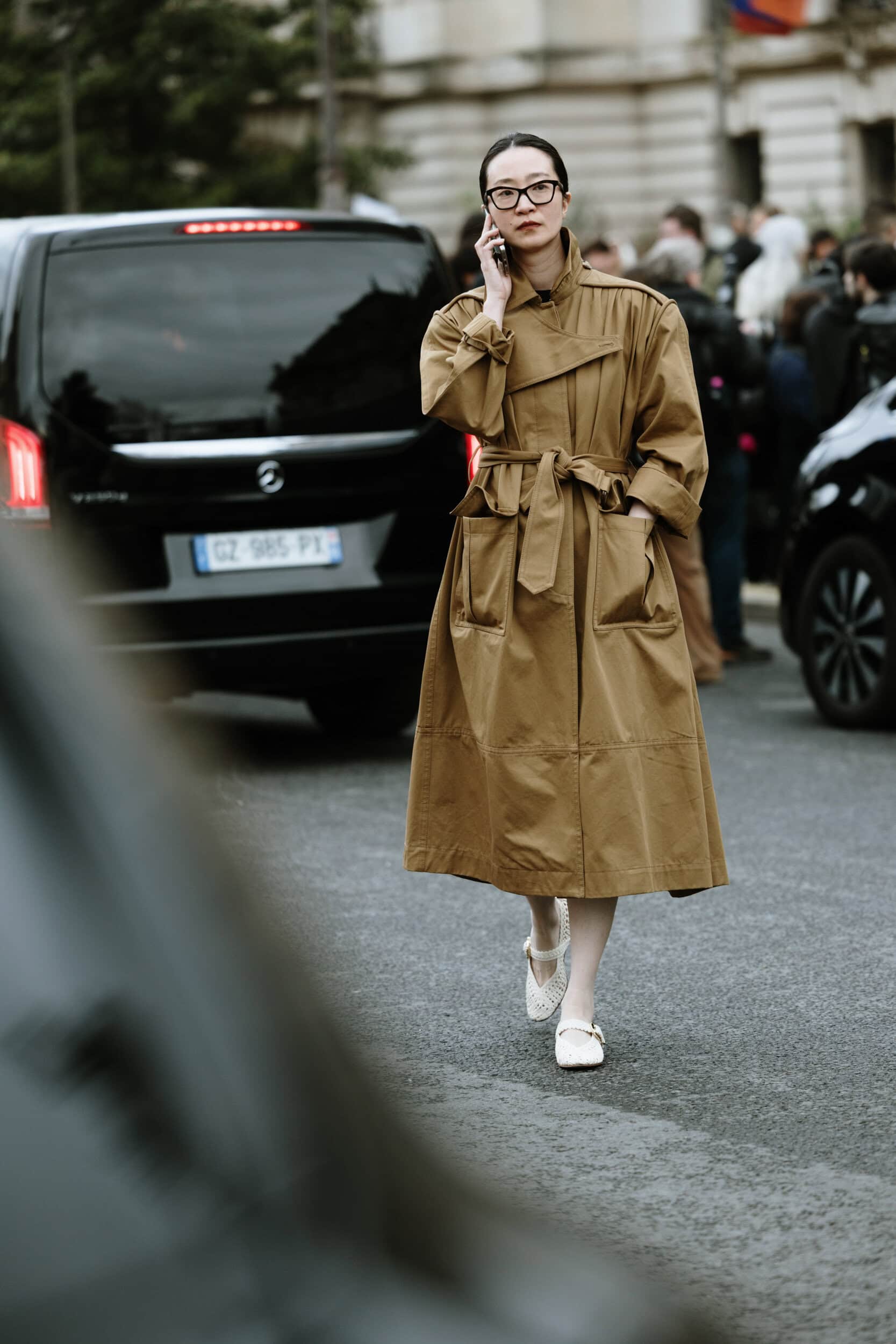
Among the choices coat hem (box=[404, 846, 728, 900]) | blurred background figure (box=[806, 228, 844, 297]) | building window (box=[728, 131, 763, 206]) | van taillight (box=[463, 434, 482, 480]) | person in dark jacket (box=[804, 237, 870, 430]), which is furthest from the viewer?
building window (box=[728, 131, 763, 206])

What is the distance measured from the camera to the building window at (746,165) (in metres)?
40.2

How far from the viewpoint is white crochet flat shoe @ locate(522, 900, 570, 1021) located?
4.65 meters

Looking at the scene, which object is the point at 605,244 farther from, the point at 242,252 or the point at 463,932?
the point at 463,932

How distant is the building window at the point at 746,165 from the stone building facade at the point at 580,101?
2 cm

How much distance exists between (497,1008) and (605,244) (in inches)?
287

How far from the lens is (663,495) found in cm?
434

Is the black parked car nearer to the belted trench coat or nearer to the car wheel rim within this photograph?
the car wheel rim

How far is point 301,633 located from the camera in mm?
7660

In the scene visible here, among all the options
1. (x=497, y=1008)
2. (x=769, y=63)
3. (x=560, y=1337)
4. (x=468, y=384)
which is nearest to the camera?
(x=560, y=1337)

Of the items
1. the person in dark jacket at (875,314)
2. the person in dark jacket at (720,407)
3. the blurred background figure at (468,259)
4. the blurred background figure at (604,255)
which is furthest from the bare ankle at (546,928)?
the blurred background figure at (604,255)

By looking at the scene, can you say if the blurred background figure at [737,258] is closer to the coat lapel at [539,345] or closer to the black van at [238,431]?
the black van at [238,431]

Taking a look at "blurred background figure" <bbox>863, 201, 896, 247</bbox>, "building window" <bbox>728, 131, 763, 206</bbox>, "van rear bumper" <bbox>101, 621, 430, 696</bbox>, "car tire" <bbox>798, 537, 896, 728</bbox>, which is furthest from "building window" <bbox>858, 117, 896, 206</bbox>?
"van rear bumper" <bbox>101, 621, 430, 696</bbox>

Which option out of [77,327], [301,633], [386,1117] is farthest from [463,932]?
[386,1117]

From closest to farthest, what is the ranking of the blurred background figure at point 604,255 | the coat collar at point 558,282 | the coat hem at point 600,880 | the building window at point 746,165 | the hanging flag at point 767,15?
the coat hem at point 600,880 < the coat collar at point 558,282 < the blurred background figure at point 604,255 < the hanging flag at point 767,15 < the building window at point 746,165
